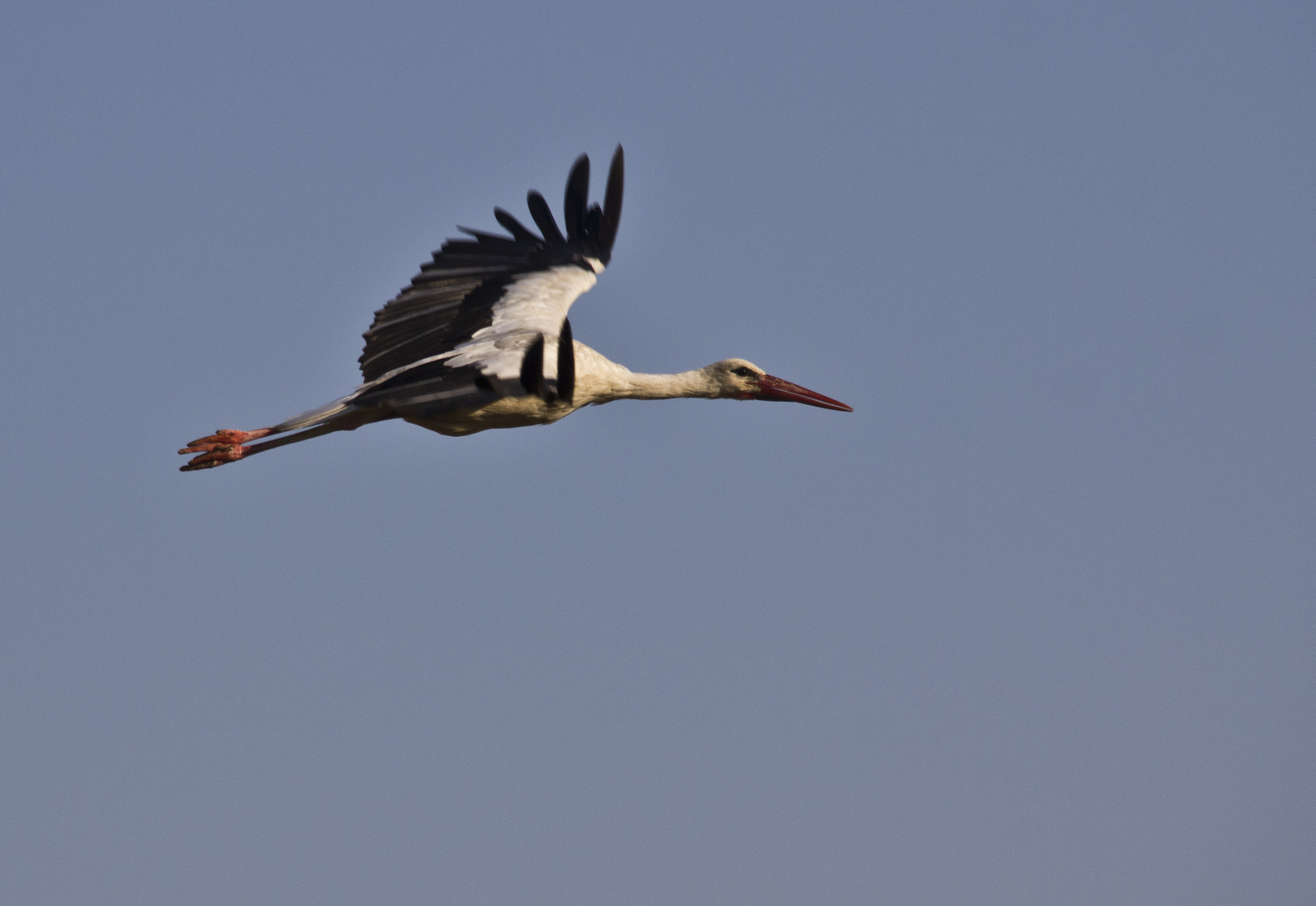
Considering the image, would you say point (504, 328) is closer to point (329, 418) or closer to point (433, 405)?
point (433, 405)

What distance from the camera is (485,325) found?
483 inches

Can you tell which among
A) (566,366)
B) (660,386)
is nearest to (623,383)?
(660,386)

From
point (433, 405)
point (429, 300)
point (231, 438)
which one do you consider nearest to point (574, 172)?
point (429, 300)

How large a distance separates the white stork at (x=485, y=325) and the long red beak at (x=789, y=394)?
1450mm

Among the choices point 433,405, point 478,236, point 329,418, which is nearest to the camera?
point 433,405

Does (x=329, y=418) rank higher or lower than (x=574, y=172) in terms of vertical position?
lower

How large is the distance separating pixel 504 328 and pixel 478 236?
1718mm

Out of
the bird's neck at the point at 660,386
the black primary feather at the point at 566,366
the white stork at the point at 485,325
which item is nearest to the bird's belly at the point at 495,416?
the white stork at the point at 485,325

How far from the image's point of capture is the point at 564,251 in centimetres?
1336

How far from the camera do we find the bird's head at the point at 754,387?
14938 mm

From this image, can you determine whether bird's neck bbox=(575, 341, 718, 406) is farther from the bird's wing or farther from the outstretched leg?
the outstretched leg

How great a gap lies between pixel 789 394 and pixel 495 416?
3.53 meters

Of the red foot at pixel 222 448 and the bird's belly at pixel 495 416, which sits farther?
the red foot at pixel 222 448

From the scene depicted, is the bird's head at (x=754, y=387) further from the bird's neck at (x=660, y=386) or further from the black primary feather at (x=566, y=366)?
the black primary feather at (x=566, y=366)
